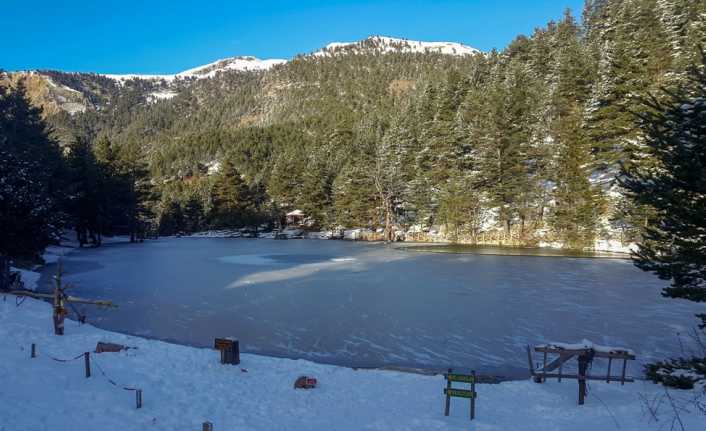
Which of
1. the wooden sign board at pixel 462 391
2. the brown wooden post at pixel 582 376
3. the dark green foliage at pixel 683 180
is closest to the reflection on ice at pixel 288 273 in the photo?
the wooden sign board at pixel 462 391

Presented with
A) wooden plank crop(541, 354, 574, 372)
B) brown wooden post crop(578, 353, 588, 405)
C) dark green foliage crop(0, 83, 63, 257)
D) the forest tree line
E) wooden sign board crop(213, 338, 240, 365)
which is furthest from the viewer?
the forest tree line

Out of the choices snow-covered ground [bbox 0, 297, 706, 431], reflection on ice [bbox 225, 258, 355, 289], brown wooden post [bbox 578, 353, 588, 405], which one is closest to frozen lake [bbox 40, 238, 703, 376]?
reflection on ice [bbox 225, 258, 355, 289]

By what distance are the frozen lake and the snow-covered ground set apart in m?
1.27

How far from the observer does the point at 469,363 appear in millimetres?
9984

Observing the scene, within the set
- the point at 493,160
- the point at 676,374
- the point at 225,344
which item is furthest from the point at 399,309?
the point at 493,160

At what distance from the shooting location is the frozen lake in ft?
36.3

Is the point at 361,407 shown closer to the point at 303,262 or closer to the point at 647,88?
the point at 303,262

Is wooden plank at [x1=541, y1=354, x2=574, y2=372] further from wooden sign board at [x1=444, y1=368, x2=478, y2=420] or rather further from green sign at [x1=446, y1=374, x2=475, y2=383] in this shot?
green sign at [x1=446, y1=374, x2=475, y2=383]

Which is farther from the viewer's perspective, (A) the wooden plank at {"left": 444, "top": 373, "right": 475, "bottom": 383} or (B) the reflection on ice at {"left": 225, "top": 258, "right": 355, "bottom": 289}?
(B) the reflection on ice at {"left": 225, "top": 258, "right": 355, "bottom": 289}

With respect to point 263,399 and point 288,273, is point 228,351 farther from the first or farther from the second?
point 288,273

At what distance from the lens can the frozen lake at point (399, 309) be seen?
1106 cm

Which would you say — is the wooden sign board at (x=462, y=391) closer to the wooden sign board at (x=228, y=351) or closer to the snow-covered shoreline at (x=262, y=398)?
the snow-covered shoreline at (x=262, y=398)

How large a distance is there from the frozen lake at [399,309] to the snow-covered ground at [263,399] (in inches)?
49.9

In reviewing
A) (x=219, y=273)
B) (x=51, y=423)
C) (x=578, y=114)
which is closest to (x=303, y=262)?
(x=219, y=273)
